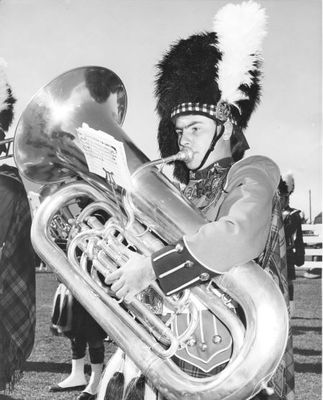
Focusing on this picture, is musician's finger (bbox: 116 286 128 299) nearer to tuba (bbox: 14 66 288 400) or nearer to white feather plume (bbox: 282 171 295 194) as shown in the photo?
tuba (bbox: 14 66 288 400)

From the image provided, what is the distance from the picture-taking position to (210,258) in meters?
1.58

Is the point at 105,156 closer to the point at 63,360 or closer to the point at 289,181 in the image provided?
the point at 63,360

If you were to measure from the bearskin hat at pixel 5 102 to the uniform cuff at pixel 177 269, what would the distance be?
205 centimetres

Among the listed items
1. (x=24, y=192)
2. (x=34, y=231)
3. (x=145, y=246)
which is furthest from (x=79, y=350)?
(x=145, y=246)

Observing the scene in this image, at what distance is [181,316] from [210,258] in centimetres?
40

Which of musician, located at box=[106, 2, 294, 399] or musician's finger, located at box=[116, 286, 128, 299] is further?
musician's finger, located at box=[116, 286, 128, 299]

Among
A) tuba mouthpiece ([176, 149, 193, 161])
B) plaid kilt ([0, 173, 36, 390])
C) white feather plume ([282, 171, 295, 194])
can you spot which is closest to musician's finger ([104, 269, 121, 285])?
tuba mouthpiece ([176, 149, 193, 161])

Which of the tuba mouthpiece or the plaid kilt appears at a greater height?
the tuba mouthpiece

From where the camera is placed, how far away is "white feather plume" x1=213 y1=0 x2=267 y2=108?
2084mm

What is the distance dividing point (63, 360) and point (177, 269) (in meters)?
3.47

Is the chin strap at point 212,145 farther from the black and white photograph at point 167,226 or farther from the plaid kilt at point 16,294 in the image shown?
the plaid kilt at point 16,294

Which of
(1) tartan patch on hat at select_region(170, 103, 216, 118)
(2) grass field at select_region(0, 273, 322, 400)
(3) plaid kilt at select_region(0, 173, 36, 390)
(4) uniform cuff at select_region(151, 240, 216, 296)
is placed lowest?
(2) grass field at select_region(0, 273, 322, 400)

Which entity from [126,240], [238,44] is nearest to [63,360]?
[126,240]

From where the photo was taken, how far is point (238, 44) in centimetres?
210
